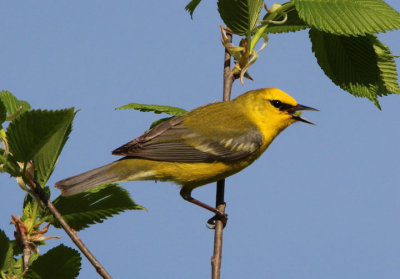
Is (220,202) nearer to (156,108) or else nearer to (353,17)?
(156,108)

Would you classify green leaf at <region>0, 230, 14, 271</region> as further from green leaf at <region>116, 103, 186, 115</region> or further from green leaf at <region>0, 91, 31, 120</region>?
green leaf at <region>116, 103, 186, 115</region>

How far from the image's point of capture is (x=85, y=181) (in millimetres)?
3992

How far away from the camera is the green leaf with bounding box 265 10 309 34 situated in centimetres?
425

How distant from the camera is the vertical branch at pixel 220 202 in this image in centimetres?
342

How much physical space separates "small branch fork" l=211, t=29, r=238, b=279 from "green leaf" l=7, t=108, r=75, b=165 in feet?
4.38

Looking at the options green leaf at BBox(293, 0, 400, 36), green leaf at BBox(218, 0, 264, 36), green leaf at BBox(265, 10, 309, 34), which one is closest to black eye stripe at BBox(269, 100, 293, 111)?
green leaf at BBox(265, 10, 309, 34)

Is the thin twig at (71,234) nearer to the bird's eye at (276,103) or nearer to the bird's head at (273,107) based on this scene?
the bird's head at (273,107)

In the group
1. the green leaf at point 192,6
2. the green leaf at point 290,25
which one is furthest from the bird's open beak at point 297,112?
the green leaf at point 192,6

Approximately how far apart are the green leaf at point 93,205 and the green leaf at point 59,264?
332 millimetres

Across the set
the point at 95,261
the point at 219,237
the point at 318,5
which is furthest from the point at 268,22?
the point at 95,261

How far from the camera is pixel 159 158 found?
487cm

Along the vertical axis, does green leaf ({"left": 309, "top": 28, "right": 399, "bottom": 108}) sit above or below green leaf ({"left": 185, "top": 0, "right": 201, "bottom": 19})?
below

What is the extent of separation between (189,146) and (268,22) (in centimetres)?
139

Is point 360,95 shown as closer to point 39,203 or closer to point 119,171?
point 119,171
